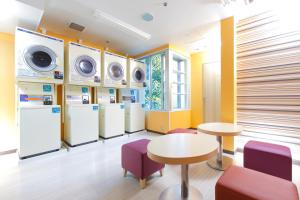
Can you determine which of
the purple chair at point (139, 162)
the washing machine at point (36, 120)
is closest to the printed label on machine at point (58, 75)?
the washing machine at point (36, 120)

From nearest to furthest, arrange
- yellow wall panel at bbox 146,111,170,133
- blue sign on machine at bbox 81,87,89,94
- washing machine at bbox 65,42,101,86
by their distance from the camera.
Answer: washing machine at bbox 65,42,101,86
blue sign on machine at bbox 81,87,89,94
yellow wall panel at bbox 146,111,170,133

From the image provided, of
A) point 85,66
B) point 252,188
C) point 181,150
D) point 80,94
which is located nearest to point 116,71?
point 85,66

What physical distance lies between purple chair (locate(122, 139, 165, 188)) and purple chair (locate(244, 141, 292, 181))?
138cm

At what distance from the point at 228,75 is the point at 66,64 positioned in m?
3.70

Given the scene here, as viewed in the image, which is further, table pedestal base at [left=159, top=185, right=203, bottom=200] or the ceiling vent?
the ceiling vent

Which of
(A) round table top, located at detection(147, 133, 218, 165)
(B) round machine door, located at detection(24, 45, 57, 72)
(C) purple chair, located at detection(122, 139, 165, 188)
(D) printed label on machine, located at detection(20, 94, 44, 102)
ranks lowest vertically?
(C) purple chair, located at detection(122, 139, 165, 188)

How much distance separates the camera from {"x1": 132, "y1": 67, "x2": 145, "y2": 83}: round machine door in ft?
14.9

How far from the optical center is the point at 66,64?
3.28 m

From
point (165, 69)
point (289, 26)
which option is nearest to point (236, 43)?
point (289, 26)

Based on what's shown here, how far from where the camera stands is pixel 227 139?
119 inches

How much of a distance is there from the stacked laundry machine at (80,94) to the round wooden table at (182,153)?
2341 millimetres

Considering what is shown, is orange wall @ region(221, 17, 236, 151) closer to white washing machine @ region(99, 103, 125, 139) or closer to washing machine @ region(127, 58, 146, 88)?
washing machine @ region(127, 58, 146, 88)

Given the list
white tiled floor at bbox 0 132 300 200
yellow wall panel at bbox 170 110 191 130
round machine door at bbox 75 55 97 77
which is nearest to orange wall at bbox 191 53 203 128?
yellow wall panel at bbox 170 110 191 130

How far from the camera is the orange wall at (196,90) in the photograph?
16.7 feet
